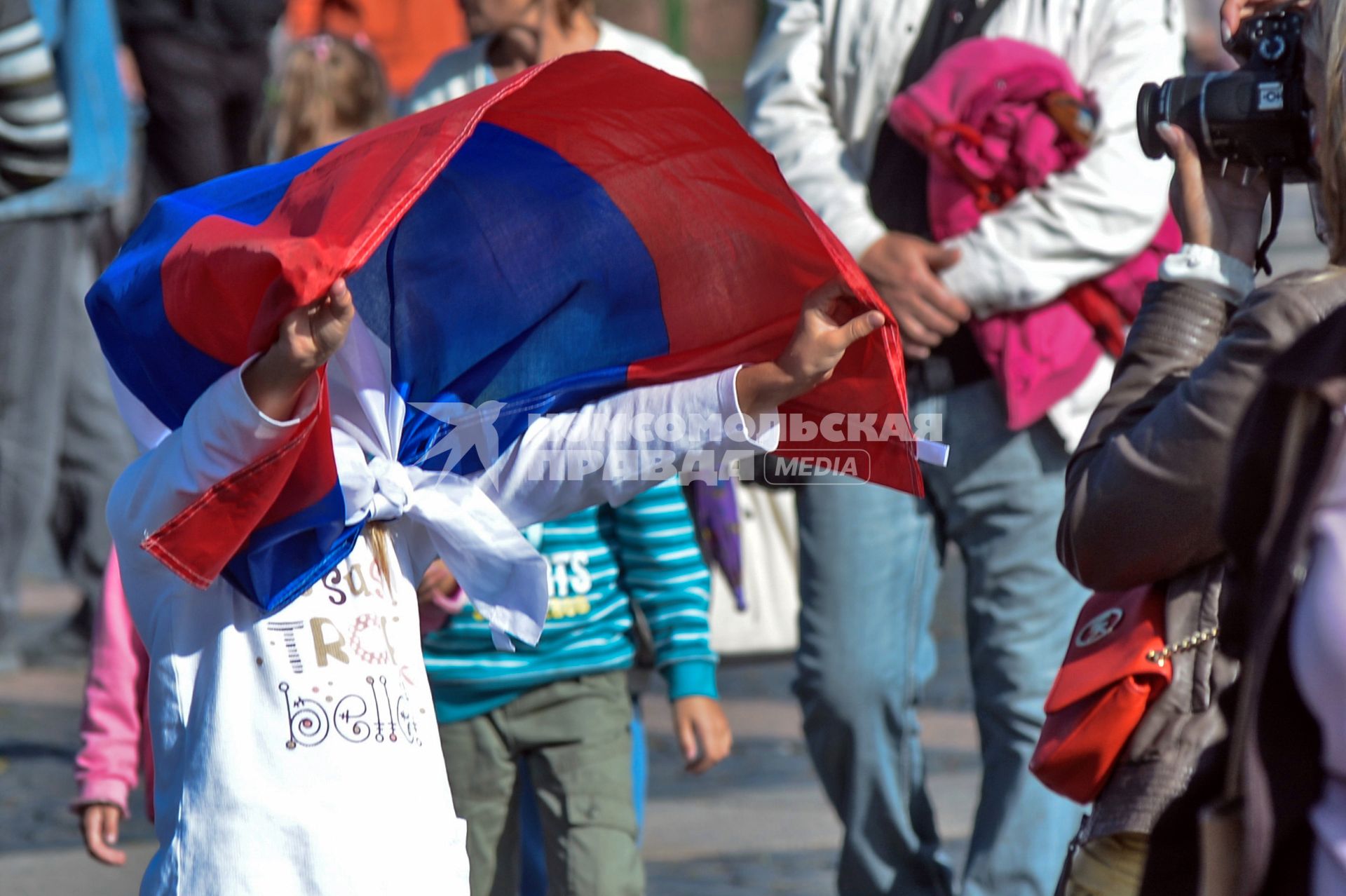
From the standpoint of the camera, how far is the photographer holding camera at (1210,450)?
5.95 feet

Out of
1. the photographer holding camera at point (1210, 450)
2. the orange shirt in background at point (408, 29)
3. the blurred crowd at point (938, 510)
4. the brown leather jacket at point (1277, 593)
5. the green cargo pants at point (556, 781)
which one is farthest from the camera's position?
the orange shirt in background at point (408, 29)

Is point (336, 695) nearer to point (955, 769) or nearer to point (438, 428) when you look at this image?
point (438, 428)

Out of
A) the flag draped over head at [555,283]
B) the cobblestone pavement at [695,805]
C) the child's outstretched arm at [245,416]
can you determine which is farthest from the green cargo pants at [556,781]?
the cobblestone pavement at [695,805]

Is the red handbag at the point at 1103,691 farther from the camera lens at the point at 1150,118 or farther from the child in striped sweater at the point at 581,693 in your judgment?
the child in striped sweater at the point at 581,693

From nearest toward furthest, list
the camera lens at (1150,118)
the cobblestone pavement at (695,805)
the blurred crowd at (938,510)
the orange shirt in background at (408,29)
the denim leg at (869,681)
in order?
the blurred crowd at (938,510)
the camera lens at (1150,118)
the denim leg at (869,681)
the cobblestone pavement at (695,805)
the orange shirt in background at (408,29)

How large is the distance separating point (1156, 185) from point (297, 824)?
2.33 m

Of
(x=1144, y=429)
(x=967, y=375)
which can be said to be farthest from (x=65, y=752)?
(x=1144, y=429)

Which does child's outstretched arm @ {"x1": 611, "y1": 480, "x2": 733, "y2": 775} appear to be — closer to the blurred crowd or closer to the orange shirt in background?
the blurred crowd

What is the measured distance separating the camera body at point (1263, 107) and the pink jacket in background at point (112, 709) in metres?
1.85

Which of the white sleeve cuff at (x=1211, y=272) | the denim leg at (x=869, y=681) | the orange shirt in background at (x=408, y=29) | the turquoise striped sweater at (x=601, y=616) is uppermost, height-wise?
the white sleeve cuff at (x=1211, y=272)

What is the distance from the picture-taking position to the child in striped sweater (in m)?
3.41

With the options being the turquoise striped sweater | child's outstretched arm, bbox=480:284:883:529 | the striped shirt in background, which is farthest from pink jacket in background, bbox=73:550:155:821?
the striped shirt in background

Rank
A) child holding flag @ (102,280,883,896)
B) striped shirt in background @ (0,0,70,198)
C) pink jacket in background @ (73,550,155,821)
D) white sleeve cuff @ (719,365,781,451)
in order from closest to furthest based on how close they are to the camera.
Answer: child holding flag @ (102,280,883,896)
white sleeve cuff @ (719,365,781,451)
pink jacket in background @ (73,550,155,821)
striped shirt in background @ (0,0,70,198)

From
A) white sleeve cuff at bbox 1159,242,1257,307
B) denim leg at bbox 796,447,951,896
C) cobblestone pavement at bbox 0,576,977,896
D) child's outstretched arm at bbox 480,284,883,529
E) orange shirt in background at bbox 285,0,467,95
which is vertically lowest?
cobblestone pavement at bbox 0,576,977,896
